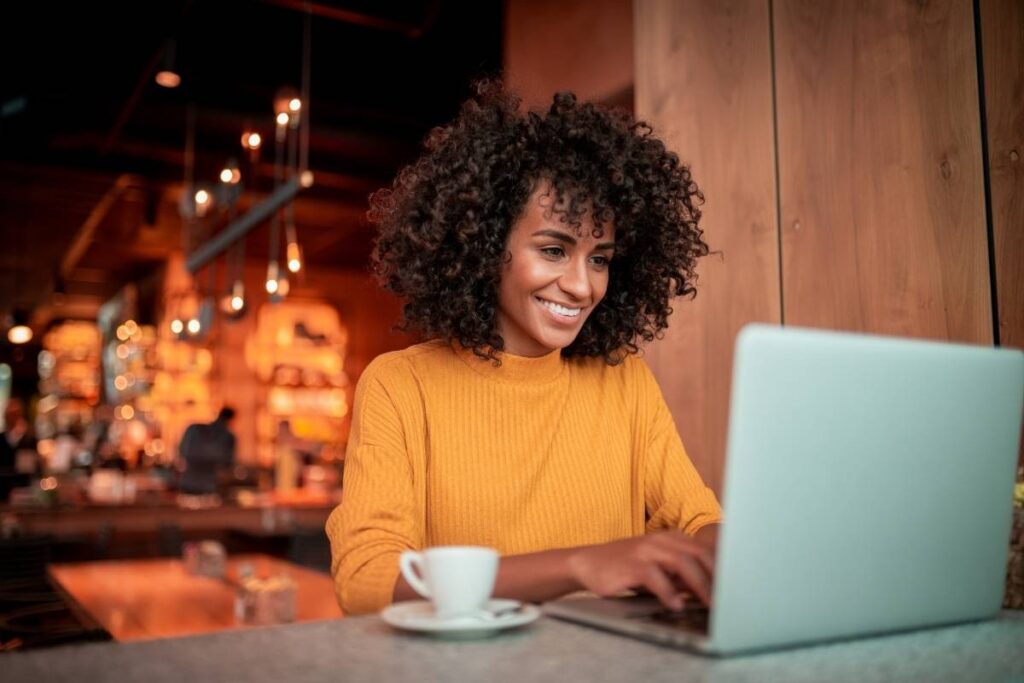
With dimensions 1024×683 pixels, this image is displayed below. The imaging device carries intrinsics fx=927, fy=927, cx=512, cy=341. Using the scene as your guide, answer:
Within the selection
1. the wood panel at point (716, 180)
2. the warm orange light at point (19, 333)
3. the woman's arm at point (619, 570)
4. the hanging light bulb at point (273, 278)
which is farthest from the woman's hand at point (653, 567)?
the warm orange light at point (19, 333)

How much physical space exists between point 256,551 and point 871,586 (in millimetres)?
5895

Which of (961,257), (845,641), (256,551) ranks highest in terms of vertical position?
(961,257)

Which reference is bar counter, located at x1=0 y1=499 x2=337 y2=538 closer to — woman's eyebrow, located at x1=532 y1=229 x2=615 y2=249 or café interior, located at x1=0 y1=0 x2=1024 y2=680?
café interior, located at x1=0 y1=0 x2=1024 y2=680

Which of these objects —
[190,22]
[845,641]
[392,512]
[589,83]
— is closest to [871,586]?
[845,641]

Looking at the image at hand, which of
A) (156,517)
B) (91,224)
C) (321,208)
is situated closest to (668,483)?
(156,517)

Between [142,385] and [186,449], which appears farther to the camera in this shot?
[142,385]

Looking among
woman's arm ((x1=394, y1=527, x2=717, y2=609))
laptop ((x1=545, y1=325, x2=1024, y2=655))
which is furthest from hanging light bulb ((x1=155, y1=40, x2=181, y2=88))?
laptop ((x1=545, y1=325, x2=1024, y2=655))

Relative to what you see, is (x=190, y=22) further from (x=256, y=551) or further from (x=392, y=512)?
(x=392, y=512)

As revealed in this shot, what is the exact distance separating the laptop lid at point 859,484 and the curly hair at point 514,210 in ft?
2.59

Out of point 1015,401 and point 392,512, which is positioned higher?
point 1015,401

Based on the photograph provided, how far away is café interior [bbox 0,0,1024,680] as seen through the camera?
190 cm

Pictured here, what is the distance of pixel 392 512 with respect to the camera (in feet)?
4.44

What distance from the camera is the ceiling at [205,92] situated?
15.1 ft

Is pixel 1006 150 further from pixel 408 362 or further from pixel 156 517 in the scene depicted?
pixel 156 517
